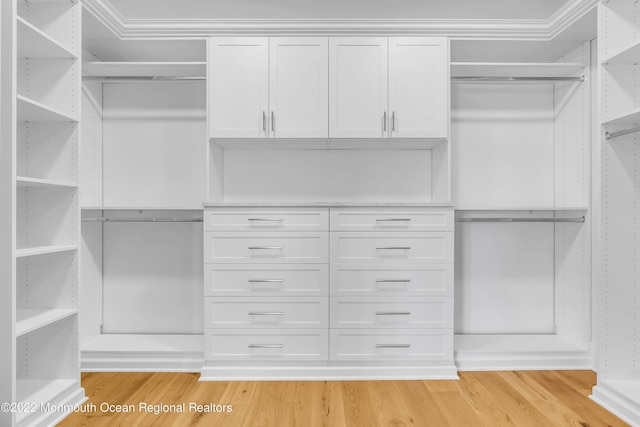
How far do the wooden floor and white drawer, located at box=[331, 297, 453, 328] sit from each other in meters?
0.35

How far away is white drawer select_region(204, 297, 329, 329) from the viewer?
7.74ft

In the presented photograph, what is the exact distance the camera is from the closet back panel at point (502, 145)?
9.62 feet

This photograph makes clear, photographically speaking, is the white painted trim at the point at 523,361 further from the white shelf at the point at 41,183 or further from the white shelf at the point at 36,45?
the white shelf at the point at 36,45

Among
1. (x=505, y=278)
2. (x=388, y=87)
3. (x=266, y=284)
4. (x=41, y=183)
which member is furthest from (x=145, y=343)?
(x=505, y=278)

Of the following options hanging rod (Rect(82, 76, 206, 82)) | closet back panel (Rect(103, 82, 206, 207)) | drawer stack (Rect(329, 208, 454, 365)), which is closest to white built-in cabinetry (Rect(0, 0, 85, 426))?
hanging rod (Rect(82, 76, 206, 82))

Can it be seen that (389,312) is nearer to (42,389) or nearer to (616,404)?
(616,404)

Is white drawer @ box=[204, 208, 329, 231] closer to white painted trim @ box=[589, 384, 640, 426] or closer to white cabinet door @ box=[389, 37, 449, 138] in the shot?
white cabinet door @ box=[389, 37, 449, 138]

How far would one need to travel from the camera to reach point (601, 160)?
2.11 metres

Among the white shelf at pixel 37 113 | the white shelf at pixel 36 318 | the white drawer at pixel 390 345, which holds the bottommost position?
the white drawer at pixel 390 345

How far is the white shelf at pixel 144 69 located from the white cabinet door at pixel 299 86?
51 centimetres

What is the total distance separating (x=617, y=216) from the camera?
2.09 meters

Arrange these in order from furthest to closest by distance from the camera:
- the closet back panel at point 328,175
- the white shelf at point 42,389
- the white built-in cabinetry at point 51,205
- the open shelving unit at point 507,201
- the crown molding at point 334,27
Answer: the open shelving unit at point 507,201
the closet back panel at point 328,175
the crown molding at point 334,27
the white built-in cabinetry at point 51,205
the white shelf at point 42,389

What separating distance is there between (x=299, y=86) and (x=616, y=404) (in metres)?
2.51

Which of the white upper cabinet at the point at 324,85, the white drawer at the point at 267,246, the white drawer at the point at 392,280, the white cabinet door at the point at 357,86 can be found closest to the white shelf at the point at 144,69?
the white upper cabinet at the point at 324,85
